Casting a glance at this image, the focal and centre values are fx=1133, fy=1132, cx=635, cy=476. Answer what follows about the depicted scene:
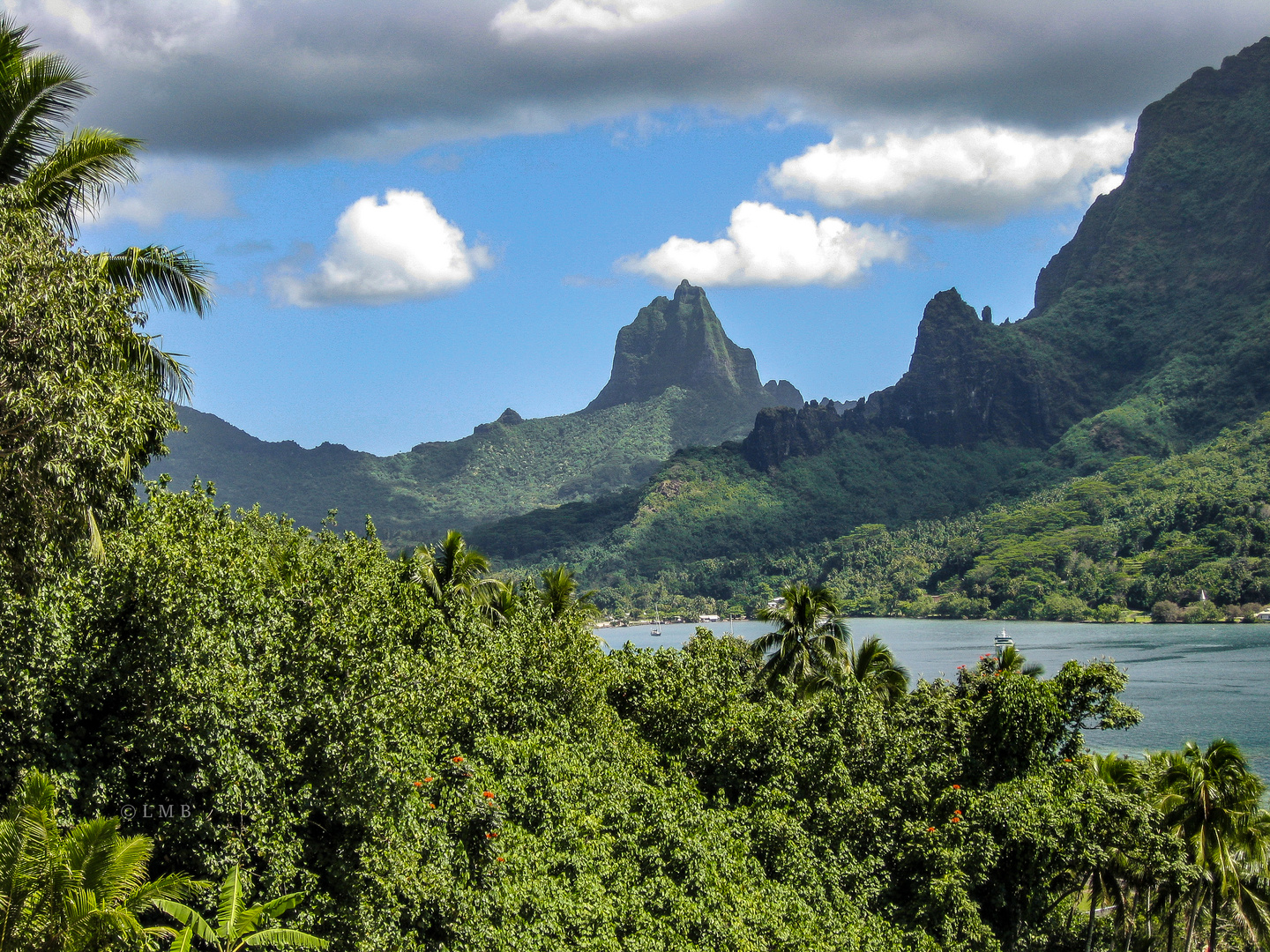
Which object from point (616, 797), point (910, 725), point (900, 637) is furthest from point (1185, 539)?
point (616, 797)

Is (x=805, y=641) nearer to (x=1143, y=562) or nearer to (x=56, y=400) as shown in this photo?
(x=56, y=400)

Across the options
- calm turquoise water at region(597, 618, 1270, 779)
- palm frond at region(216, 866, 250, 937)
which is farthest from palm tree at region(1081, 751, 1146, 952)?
calm turquoise water at region(597, 618, 1270, 779)

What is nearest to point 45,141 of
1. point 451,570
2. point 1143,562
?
point 451,570

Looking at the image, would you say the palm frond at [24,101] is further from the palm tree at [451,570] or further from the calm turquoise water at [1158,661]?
the calm turquoise water at [1158,661]

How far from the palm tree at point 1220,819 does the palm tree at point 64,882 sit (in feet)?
72.0

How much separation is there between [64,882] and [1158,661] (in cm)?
10107

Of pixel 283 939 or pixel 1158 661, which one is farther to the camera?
pixel 1158 661

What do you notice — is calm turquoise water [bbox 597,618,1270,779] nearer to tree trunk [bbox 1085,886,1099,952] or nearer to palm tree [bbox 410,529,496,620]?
tree trunk [bbox 1085,886,1099,952]

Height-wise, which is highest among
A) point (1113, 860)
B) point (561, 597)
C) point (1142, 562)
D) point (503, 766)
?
point (1142, 562)

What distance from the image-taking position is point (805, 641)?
3416 centimetres

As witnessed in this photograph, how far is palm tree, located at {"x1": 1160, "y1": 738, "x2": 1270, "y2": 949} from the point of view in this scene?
2480 centimetres

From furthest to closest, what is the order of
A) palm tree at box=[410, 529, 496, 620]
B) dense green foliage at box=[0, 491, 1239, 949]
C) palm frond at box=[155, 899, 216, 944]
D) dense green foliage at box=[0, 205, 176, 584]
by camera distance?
1. palm tree at box=[410, 529, 496, 620]
2. dense green foliage at box=[0, 491, 1239, 949]
3. palm frond at box=[155, 899, 216, 944]
4. dense green foliage at box=[0, 205, 176, 584]

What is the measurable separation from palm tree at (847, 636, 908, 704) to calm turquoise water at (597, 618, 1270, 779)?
78.9ft

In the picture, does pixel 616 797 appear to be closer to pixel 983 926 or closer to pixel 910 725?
pixel 983 926
